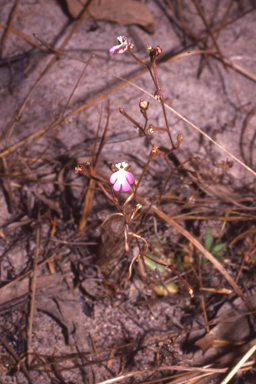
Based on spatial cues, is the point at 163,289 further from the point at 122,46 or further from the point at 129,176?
the point at 122,46

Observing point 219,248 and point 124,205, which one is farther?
point 219,248

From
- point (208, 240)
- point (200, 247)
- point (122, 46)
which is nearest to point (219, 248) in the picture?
point (208, 240)

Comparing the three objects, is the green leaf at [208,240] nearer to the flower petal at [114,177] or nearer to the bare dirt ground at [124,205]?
the bare dirt ground at [124,205]

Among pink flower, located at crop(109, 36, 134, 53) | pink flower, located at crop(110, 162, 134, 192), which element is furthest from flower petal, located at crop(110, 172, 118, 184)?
pink flower, located at crop(109, 36, 134, 53)

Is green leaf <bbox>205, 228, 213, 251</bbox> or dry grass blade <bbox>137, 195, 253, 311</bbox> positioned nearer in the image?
dry grass blade <bbox>137, 195, 253, 311</bbox>

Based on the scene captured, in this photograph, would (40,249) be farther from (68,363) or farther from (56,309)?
(68,363)

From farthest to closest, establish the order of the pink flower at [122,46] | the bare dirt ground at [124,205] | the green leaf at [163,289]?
the green leaf at [163,289], the bare dirt ground at [124,205], the pink flower at [122,46]

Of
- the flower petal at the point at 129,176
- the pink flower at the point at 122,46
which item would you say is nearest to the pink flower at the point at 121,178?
the flower petal at the point at 129,176

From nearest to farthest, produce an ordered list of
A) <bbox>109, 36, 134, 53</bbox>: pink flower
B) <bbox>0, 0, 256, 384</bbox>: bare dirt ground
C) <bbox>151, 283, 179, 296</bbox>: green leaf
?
<bbox>109, 36, 134, 53</bbox>: pink flower
<bbox>0, 0, 256, 384</bbox>: bare dirt ground
<bbox>151, 283, 179, 296</bbox>: green leaf

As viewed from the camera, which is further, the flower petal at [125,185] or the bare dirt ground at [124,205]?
the bare dirt ground at [124,205]

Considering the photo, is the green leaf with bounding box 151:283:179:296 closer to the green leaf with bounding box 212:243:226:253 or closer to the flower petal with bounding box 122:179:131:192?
the green leaf with bounding box 212:243:226:253
